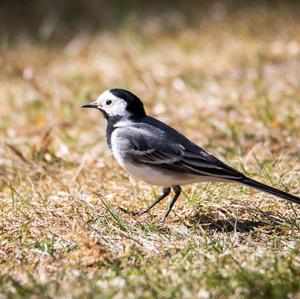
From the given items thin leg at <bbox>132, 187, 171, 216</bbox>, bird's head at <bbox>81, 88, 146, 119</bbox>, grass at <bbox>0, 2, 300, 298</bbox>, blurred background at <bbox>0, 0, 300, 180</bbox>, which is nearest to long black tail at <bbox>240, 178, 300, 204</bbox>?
grass at <bbox>0, 2, 300, 298</bbox>

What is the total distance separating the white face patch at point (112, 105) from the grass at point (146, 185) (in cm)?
54

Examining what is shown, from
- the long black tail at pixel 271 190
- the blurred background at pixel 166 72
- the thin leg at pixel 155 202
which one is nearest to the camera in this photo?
the long black tail at pixel 271 190

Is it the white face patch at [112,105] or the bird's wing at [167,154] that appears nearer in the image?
the bird's wing at [167,154]

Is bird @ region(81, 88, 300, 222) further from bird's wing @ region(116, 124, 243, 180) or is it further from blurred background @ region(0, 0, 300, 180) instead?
blurred background @ region(0, 0, 300, 180)

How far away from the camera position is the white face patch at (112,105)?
4566 millimetres

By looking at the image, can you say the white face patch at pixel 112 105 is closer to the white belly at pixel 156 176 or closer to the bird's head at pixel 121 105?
the bird's head at pixel 121 105

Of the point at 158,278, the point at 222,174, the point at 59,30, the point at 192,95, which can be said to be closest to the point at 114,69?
the point at 192,95

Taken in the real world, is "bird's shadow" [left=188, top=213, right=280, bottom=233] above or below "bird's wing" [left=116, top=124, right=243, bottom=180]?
below

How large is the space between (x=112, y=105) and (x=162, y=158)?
714 mm

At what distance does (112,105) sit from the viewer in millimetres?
4652

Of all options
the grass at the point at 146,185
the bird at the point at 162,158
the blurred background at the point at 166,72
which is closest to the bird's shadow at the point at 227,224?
the grass at the point at 146,185

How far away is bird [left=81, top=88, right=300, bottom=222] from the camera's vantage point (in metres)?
3.97

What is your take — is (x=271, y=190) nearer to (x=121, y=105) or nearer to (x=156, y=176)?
(x=156, y=176)

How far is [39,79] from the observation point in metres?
7.92
